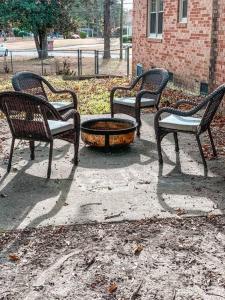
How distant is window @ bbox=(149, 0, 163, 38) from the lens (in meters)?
14.2

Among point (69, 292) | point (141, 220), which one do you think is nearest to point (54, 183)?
point (141, 220)

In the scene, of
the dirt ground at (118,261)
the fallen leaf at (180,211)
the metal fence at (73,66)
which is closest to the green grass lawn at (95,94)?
the metal fence at (73,66)

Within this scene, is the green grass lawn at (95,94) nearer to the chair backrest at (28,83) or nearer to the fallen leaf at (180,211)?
the chair backrest at (28,83)

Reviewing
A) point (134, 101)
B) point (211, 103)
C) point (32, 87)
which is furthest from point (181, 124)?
point (32, 87)

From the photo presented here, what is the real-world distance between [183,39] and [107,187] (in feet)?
26.4

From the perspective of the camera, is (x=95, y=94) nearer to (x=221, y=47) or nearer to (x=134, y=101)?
(x=221, y=47)

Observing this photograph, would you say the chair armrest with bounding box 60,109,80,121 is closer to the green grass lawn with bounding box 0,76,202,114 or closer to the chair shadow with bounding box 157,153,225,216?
the chair shadow with bounding box 157,153,225,216

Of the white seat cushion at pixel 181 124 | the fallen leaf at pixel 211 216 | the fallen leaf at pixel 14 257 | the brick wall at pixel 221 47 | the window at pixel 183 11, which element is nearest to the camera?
the fallen leaf at pixel 14 257

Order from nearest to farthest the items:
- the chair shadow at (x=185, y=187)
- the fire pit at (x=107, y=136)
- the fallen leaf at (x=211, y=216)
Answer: the fallen leaf at (x=211, y=216)
the chair shadow at (x=185, y=187)
the fire pit at (x=107, y=136)

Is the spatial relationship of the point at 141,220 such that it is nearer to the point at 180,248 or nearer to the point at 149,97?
the point at 180,248

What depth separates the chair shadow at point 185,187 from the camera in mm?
4648

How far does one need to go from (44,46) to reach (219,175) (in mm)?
26487

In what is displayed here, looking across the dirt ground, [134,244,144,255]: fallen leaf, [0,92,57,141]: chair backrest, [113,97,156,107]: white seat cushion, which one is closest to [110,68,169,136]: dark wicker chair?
[113,97,156,107]: white seat cushion

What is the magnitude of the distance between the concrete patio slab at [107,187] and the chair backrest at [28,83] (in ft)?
4.43
